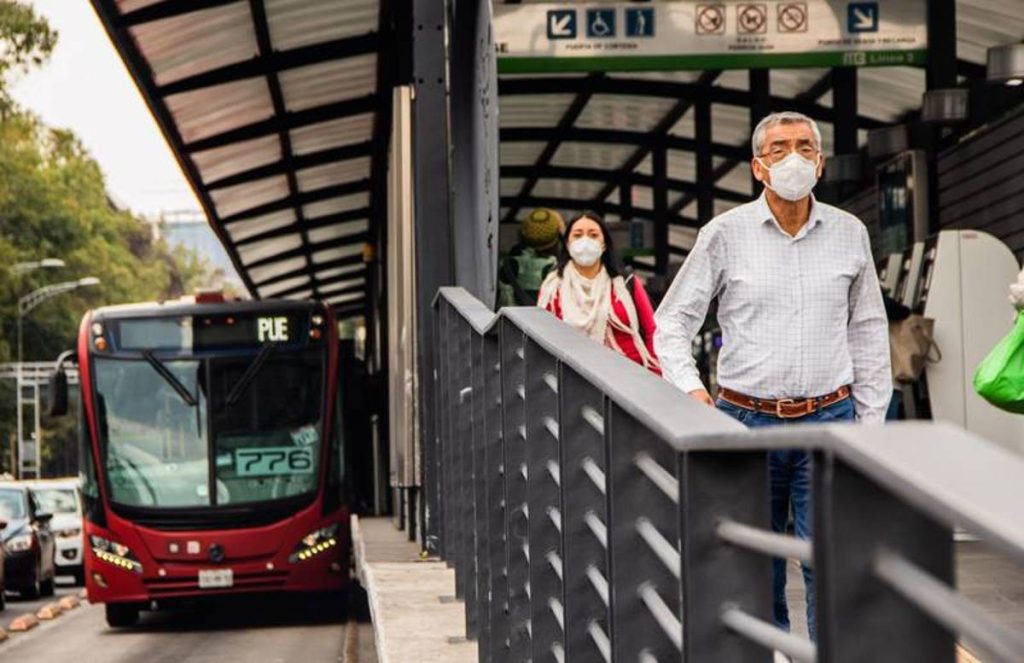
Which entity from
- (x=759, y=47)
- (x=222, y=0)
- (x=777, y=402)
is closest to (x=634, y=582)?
(x=777, y=402)

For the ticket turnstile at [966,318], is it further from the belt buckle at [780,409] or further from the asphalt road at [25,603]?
the asphalt road at [25,603]

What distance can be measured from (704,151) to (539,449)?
2091 cm

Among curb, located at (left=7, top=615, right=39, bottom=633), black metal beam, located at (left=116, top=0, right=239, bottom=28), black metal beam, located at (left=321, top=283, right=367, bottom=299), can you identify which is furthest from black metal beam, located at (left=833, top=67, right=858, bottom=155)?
A: black metal beam, located at (left=321, top=283, right=367, bottom=299)

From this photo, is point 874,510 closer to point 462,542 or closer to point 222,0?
point 462,542

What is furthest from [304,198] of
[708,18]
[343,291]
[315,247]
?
[708,18]

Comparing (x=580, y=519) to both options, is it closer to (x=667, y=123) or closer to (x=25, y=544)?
(x=667, y=123)

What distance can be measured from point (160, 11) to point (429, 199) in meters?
6.34

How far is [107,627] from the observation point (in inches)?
779

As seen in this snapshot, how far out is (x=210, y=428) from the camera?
1830 centimetres

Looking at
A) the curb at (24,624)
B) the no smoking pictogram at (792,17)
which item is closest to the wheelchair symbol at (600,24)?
the no smoking pictogram at (792,17)

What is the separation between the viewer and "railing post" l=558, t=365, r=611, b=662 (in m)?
4.18

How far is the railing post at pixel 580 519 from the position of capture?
418 cm

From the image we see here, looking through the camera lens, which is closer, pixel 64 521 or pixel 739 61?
pixel 739 61

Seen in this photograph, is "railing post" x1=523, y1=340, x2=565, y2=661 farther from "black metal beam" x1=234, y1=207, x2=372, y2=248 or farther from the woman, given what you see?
"black metal beam" x1=234, y1=207, x2=372, y2=248
